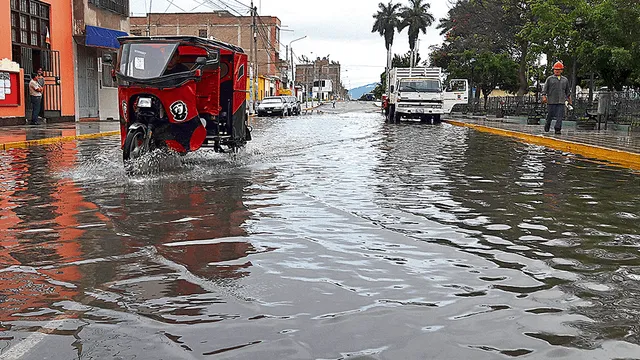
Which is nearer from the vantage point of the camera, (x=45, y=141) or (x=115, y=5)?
(x=45, y=141)

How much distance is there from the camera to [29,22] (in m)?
24.8

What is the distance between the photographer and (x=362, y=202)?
786 cm

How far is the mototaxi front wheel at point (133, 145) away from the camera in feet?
33.8

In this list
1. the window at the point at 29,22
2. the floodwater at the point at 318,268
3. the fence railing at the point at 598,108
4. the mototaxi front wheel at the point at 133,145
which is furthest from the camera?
the window at the point at 29,22

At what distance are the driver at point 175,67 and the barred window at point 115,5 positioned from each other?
20.3m

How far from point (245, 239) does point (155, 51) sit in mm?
5864

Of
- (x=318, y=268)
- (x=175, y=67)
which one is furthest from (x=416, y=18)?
(x=318, y=268)

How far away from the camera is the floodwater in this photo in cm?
352

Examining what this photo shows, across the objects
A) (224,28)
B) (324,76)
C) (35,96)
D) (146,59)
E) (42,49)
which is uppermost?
(224,28)

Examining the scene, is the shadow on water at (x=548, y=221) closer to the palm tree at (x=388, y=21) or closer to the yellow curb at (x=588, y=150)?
the yellow curb at (x=588, y=150)

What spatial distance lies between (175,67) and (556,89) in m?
12.2

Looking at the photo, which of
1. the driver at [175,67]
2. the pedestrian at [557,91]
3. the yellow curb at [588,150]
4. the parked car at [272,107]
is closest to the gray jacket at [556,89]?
the pedestrian at [557,91]

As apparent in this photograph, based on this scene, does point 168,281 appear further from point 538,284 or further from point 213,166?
point 213,166

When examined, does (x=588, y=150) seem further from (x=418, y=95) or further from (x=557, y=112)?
(x=418, y=95)
